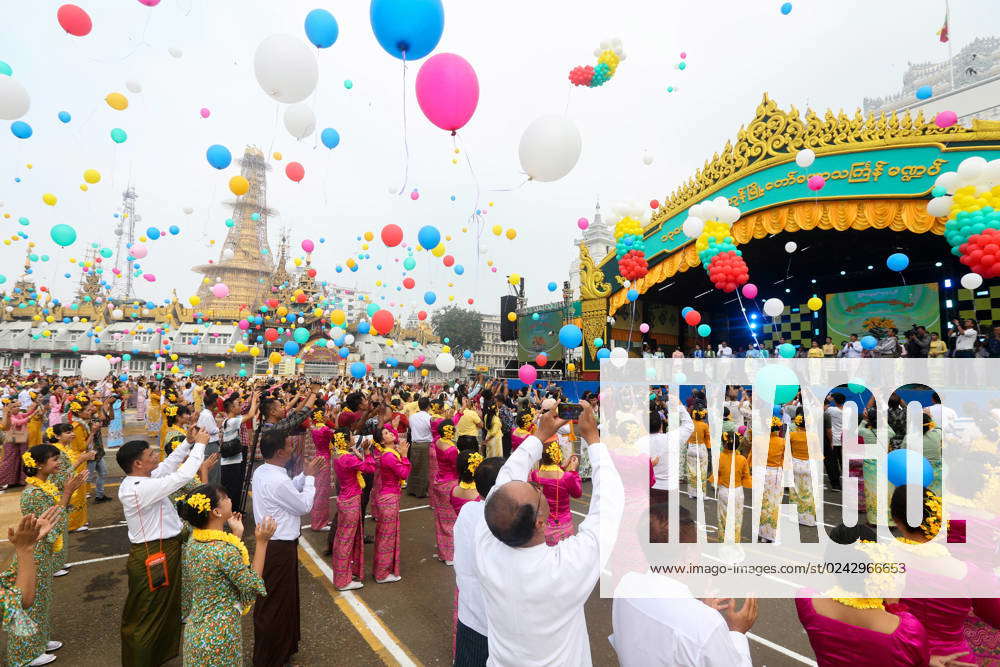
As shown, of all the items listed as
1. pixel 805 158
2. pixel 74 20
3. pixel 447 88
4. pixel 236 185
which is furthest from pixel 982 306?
pixel 74 20

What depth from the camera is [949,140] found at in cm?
927

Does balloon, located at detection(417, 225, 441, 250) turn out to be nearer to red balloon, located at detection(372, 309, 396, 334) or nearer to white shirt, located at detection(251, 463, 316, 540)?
red balloon, located at detection(372, 309, 396, 334)

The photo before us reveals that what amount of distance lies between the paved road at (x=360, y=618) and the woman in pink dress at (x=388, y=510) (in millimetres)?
147

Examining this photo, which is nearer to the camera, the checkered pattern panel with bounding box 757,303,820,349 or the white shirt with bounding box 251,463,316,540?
the white shirt with bounding box 251,463,316,540

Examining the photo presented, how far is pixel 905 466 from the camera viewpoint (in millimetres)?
2688

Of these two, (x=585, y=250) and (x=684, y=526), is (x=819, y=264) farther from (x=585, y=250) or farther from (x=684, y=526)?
(x=684, y=526)

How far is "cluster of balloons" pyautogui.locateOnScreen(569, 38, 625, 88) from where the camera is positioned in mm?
7184

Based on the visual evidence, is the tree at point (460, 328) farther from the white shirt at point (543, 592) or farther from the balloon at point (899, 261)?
the white shirt at point (543, 592)

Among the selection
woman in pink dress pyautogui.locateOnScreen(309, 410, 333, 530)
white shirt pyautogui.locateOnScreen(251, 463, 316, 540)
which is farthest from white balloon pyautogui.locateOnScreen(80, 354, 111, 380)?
white shirt pyautogui.locateOnScreen(251, 463, 316, 540)

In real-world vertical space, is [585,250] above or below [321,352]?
above

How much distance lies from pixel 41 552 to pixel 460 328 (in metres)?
41.3

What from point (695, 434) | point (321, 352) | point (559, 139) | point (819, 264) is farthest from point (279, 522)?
point (321, 352)

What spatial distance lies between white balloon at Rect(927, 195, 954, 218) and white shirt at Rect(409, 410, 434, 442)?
9881 millimetres

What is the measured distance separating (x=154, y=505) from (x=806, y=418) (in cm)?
734
